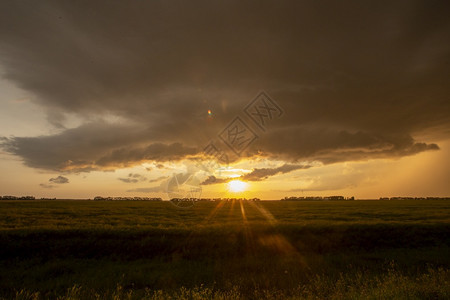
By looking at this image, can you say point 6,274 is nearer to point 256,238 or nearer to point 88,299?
point 88,299

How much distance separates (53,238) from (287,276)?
52.6ft

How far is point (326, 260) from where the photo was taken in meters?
18.7

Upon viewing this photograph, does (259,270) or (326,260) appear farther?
(326,260)

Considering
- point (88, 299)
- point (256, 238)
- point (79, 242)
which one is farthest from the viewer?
point (256, 238)

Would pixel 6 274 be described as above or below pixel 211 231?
below

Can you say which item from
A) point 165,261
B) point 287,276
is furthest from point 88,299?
point 287,276

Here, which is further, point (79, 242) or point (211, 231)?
point (211, 231)

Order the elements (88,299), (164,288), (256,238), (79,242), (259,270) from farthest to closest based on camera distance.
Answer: (256,238)
(79,242)
(259,270)
(164,288)
(88,299)

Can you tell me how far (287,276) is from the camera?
15.9 m

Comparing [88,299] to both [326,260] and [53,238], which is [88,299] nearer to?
[53,238]

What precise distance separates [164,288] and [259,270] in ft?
18.8

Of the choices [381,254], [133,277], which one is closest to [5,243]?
[133,277]

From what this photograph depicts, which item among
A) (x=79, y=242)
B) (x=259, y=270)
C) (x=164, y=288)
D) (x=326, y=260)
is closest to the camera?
(x=164, y=288)

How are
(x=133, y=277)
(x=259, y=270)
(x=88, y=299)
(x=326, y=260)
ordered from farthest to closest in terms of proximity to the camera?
(x=326, y=260) < (x=259, y=270) < (x=133, y=277) < (x=88, y=299)
